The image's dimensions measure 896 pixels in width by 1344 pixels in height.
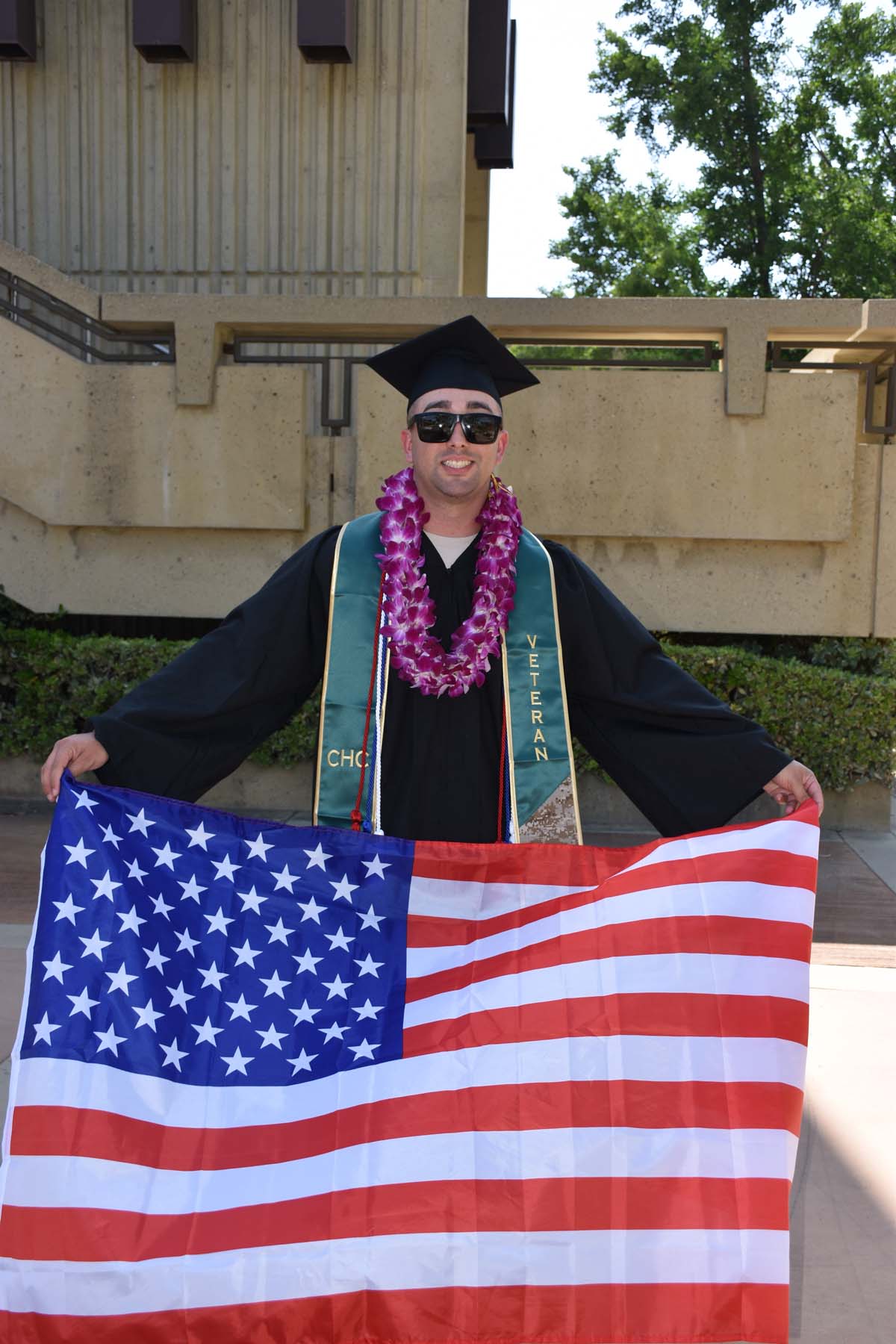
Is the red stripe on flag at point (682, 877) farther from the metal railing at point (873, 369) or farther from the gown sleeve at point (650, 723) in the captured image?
the metal railing at point (873, 369)

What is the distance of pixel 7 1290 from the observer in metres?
2.59

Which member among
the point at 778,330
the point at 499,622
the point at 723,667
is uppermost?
the point at 778,330

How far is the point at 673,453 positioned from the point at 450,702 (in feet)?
16.1

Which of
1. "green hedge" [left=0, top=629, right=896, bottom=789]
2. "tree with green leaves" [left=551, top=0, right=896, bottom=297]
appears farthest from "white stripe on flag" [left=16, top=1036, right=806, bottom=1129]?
"tree with green leaves" [left=551, top=0, right=896, bottom=297]

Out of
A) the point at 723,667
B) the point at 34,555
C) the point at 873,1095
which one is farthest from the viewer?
the point at 34,555

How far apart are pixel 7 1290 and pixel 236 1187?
19.0 inches

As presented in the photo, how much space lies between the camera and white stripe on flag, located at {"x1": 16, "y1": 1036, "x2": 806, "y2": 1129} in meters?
2.82

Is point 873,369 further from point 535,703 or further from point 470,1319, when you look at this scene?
point 470,1319

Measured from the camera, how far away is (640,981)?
291 centimetres

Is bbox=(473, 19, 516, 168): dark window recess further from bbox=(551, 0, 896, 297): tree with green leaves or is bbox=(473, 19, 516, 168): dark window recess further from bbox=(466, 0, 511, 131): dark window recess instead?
bbox=(551, 0, 896, 297): tree with green leaves

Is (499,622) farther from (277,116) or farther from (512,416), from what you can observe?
(277,116)

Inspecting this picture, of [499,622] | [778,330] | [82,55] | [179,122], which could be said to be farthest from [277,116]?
[499,622]

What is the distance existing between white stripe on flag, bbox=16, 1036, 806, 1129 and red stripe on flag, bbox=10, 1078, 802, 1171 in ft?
0.06

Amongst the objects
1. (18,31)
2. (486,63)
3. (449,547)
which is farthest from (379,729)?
(486,63)
